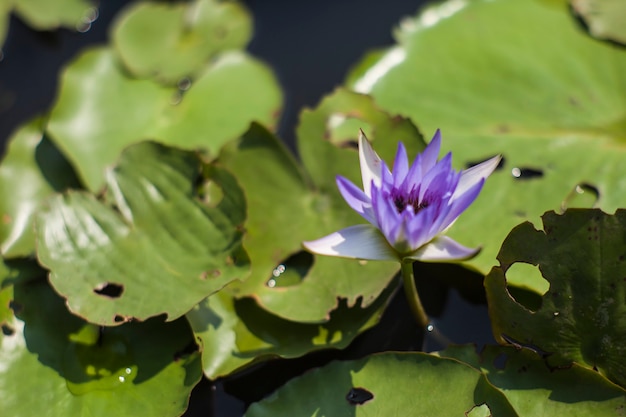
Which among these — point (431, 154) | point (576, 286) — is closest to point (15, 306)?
point (431, 154)

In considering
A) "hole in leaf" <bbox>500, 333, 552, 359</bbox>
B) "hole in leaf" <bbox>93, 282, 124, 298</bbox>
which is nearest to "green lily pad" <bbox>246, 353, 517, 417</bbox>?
"hole in leaf" <bbox>500, 333, 552, 359</bbox>

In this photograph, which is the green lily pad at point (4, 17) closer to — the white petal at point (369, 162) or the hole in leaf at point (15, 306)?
the hole in leaf at point (15, 306)

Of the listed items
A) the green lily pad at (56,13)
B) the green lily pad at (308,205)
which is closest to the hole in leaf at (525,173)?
the green lily pad at (308,205)

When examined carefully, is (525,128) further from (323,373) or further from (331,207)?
(323,373)

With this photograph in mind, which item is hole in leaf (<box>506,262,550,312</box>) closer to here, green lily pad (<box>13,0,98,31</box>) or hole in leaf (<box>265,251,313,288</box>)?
hole in leaf (<box>265,251,313,288</box>)

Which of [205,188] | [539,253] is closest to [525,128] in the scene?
[539,253]

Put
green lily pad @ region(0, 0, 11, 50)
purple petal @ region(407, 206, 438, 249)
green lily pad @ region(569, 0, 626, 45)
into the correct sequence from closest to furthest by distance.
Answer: purple petal @ region(407, 206, 438, 249), green lily pad @ region(569, 0, 626, 45), green lily pad @ region(0, 0, 11, 50)
